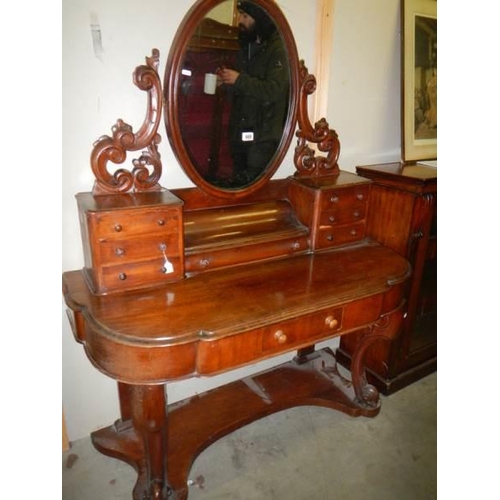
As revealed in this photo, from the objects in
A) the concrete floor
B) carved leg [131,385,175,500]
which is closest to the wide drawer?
carved leg [131,385,175,500]

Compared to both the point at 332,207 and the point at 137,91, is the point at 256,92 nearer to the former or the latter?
the point at 137,91

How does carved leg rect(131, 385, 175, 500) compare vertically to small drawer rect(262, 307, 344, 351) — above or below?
below

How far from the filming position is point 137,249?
1.40 metres

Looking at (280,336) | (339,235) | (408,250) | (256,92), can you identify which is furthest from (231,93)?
(408,250)

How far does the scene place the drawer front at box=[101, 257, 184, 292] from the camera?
1373 millimetres

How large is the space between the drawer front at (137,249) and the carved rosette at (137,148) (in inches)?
9.7

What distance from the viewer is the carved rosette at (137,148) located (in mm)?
1438

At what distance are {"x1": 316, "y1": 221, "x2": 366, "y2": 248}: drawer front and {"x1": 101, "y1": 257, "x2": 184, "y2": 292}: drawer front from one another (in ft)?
2.29

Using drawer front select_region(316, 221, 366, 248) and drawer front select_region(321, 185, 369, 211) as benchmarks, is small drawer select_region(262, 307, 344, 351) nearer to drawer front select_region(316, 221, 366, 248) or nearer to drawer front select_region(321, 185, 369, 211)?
drawer front select_region(316, 221, 366, 248)

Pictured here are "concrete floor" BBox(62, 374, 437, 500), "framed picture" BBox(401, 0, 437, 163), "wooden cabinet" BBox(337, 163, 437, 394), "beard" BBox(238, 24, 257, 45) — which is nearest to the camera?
"beard" BBox(238, 24, 257, 45)

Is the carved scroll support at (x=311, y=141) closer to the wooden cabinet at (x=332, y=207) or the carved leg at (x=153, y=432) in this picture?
the wooden cabinet at (x=332, y=207)
